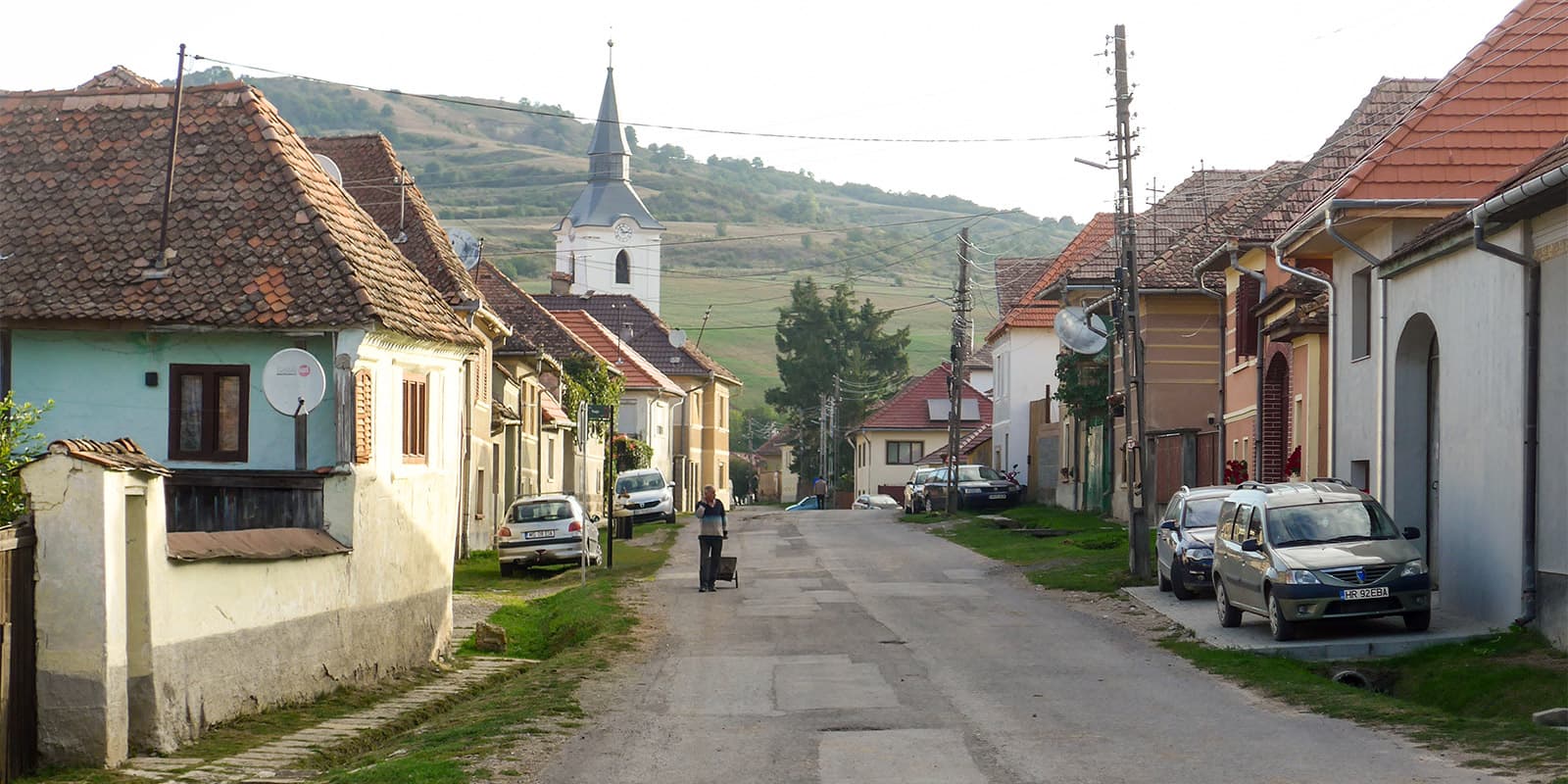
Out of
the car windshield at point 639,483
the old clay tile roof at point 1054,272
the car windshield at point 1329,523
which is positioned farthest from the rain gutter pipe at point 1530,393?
the old clay tile roof at point 1054,272

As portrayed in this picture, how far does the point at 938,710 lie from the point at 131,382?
9.88 metres

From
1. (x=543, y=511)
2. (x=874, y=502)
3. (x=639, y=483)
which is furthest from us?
(x=874, y=502)

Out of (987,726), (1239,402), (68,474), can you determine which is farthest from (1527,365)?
(1239,402)

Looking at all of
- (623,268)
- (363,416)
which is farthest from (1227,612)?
(623,268)

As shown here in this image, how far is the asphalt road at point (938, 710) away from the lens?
1127 centimetres

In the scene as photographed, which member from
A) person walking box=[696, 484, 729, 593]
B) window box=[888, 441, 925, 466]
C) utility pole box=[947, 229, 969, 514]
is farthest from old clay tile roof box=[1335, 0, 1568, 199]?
window box=[888, 441, 925, 466]

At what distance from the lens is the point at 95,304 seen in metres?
18.4

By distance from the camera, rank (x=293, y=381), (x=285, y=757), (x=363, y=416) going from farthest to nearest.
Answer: (x=363, y=416)
(x=293, y=381)
(x=285, y=757)

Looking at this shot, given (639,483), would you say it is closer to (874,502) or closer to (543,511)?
(543,511)

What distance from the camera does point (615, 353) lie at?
240ft

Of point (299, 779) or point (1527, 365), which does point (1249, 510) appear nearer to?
point (1527, 365)

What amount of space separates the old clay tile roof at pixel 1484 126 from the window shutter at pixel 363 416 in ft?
40.8

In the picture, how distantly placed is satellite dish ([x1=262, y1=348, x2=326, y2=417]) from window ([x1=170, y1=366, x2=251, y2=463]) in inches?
49.9

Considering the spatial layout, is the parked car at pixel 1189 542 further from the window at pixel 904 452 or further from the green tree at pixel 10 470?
the window at pixel 904 452
